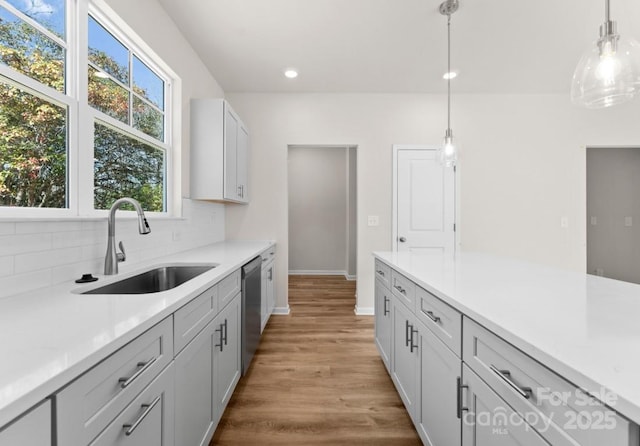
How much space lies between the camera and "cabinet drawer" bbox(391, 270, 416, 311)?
1638mm

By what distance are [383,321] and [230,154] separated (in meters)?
2.04

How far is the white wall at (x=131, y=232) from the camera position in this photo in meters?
1.18

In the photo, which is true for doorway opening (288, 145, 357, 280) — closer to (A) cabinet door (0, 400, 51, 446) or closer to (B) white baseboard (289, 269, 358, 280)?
(B) white baseboard (289, 269, 358, 280)

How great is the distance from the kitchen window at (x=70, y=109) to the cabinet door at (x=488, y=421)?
5.97 ft

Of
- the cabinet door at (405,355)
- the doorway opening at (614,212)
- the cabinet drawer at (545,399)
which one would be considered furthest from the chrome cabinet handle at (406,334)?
the doorway opening at (614,212)

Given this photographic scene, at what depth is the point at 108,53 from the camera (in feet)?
6.16

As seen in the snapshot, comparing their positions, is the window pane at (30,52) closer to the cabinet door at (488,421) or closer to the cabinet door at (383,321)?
the cabinet door at (488,421)

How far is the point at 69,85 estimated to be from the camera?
59.7 inches

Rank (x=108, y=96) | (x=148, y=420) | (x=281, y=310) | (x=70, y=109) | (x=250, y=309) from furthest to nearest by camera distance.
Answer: (x=281, y=310)
(x=250, y=309)
(x=108, y=96)
(x=70, y=109)
(x=148, y=420)

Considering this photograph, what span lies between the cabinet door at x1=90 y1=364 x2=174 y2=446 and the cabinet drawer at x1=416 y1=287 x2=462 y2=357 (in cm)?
102

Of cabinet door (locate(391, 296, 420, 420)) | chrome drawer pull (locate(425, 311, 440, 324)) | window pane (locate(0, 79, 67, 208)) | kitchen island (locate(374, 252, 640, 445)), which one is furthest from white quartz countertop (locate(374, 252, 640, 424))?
window pane (locate(0, 79, 67, 208))

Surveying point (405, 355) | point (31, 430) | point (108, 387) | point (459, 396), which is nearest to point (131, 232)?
point (108, 387)

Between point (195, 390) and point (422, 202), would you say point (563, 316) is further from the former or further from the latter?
point (422, 202)

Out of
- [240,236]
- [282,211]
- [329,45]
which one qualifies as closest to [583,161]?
[329,45]
